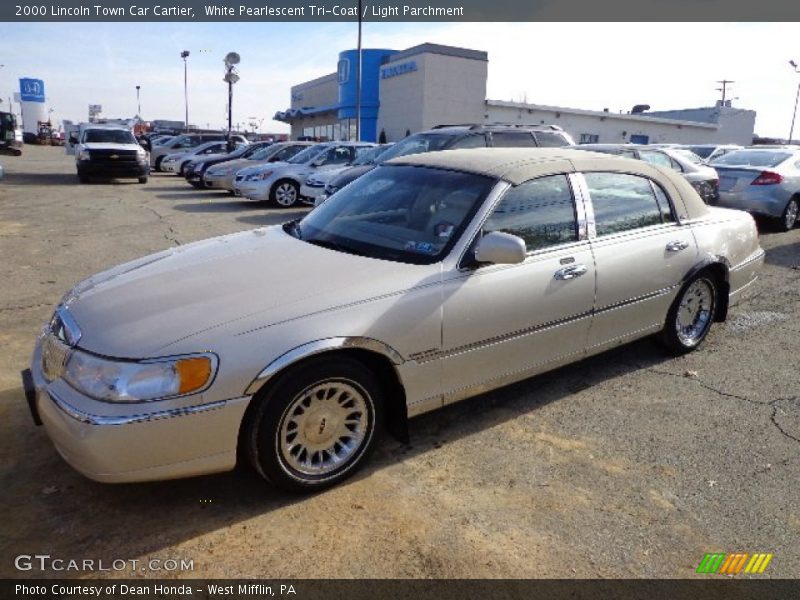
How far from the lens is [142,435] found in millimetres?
2473

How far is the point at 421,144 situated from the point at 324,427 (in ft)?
27.7

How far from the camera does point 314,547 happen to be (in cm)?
259

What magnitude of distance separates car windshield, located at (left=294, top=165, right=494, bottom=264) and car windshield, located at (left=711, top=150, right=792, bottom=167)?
9.72m

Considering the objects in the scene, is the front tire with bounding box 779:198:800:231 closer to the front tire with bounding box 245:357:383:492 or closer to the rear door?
the rear door

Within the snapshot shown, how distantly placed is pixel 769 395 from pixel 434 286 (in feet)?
9.06

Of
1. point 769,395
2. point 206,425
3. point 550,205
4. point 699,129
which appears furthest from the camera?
point 699,129

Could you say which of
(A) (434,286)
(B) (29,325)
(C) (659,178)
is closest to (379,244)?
(A) (434,286)

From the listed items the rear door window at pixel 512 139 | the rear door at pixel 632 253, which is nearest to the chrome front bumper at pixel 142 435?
the rear door at pixel 632 253

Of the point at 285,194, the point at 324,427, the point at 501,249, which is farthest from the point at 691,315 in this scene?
the point at 285,194

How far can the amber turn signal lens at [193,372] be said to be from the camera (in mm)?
2518

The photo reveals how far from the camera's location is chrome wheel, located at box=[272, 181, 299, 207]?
14.0 m

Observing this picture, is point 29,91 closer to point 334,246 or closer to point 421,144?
point 421,144

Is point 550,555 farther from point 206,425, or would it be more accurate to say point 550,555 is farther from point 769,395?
point 769,395

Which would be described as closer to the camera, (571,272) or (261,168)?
(571,272)
